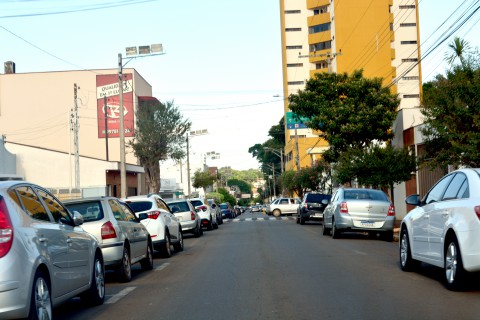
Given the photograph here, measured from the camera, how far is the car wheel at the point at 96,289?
9469mm

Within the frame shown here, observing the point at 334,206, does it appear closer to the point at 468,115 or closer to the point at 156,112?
the point at 468,115

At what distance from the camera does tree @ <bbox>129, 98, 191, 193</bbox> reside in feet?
164

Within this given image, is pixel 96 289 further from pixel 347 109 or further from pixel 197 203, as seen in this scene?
pixel 347 109

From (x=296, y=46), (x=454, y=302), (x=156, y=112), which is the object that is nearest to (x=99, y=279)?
(x=454, y=302)

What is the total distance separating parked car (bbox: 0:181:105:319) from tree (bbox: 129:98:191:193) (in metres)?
40.7

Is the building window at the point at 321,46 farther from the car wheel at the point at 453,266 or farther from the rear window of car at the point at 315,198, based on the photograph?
the car wheel at the point at 453,266

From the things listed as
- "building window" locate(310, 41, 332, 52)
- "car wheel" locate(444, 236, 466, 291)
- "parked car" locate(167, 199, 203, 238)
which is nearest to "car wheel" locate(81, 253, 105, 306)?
"car wheel" locate(444, 236, 466, 291)

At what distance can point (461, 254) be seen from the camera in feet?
30.0

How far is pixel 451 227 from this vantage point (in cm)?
959

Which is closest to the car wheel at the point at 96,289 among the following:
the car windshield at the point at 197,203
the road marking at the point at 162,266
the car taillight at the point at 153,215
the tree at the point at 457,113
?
the road marking at the point at 162,266

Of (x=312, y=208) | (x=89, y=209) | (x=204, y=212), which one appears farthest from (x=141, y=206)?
(x=312, y=208)

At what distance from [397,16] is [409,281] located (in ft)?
226

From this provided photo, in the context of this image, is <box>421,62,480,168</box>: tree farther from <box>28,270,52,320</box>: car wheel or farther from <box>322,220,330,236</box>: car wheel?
<box>28,270,52,320</box>: car wheel

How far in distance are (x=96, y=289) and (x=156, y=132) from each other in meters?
40.9
